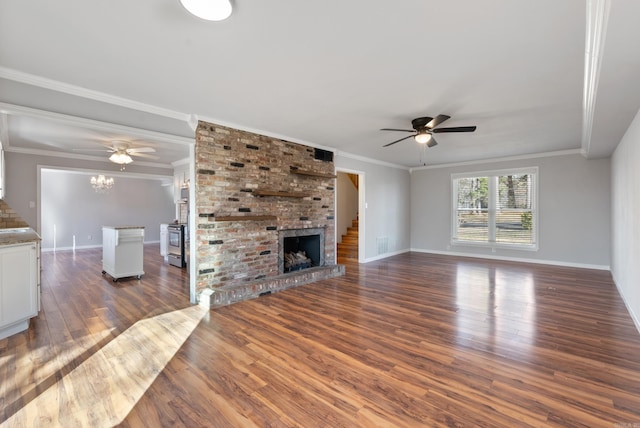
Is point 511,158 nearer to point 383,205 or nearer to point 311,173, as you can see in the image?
point 383,205

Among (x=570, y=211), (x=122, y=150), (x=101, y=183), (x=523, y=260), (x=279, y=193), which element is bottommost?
(x=523, y=260)

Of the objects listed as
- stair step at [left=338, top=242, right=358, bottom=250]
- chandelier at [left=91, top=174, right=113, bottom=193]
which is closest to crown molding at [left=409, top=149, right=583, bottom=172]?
stair step at [left=338, top=242, right=358, bottom=250]

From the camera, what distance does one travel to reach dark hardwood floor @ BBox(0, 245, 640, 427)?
179cm

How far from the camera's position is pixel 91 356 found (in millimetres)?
2506

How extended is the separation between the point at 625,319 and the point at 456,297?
68.4 inches

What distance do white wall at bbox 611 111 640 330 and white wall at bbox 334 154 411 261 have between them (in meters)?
4.24

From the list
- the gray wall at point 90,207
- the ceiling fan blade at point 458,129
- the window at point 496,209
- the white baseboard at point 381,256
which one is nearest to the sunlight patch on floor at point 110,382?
the ceiling fan blade at point 458,129

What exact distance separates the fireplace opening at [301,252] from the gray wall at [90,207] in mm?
6033

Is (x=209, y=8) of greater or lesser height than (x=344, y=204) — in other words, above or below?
above

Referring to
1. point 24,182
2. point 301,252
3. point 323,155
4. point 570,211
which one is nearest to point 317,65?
point 323,155

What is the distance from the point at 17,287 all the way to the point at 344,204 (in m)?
7.09

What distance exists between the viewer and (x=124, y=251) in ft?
17.0

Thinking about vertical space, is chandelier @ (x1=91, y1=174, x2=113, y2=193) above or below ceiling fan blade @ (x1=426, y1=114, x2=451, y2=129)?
below

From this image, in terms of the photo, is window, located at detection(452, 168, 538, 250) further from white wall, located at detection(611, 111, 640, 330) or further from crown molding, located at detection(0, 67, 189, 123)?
crown molding, located at detection(0, 67, 189, 123)
